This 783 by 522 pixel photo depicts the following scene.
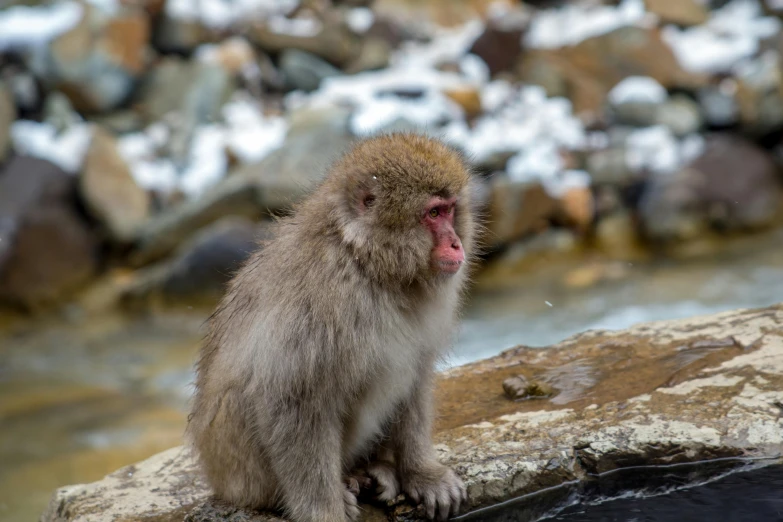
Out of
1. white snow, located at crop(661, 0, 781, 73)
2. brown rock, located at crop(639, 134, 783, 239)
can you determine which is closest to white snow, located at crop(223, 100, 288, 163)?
brown rock, located at crop(639, 134, 783, 239)

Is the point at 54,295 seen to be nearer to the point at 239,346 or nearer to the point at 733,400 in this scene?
the point at 239,346

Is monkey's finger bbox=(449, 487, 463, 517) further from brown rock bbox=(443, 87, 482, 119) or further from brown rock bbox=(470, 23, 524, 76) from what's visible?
brown rock bbox=(470, 23, 524, 76)

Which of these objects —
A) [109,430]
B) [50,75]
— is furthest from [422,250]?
[50,75]

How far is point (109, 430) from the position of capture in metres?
6.21

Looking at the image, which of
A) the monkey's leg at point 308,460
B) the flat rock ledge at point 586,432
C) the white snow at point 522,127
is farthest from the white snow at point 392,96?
the monkey's leg at point 308,460

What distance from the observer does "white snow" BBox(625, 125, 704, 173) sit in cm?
931

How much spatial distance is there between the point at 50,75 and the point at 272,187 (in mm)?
3589

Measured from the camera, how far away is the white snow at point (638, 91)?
33.9 feet

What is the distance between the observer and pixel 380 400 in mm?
2740

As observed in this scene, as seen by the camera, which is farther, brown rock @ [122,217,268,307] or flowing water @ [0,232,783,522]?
brown rock @ [122,217,268,307]

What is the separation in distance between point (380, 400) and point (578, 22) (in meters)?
10.7

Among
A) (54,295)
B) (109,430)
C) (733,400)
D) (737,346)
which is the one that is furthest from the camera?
(54,295)

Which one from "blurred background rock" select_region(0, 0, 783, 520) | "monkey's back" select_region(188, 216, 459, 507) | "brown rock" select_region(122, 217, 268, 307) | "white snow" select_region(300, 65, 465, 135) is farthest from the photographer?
"white snow" select_region(300, 65, 465, 135)

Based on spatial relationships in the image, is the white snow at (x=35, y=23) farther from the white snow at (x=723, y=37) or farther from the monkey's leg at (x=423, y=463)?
the monkey's leg at (x=423, y=463)
